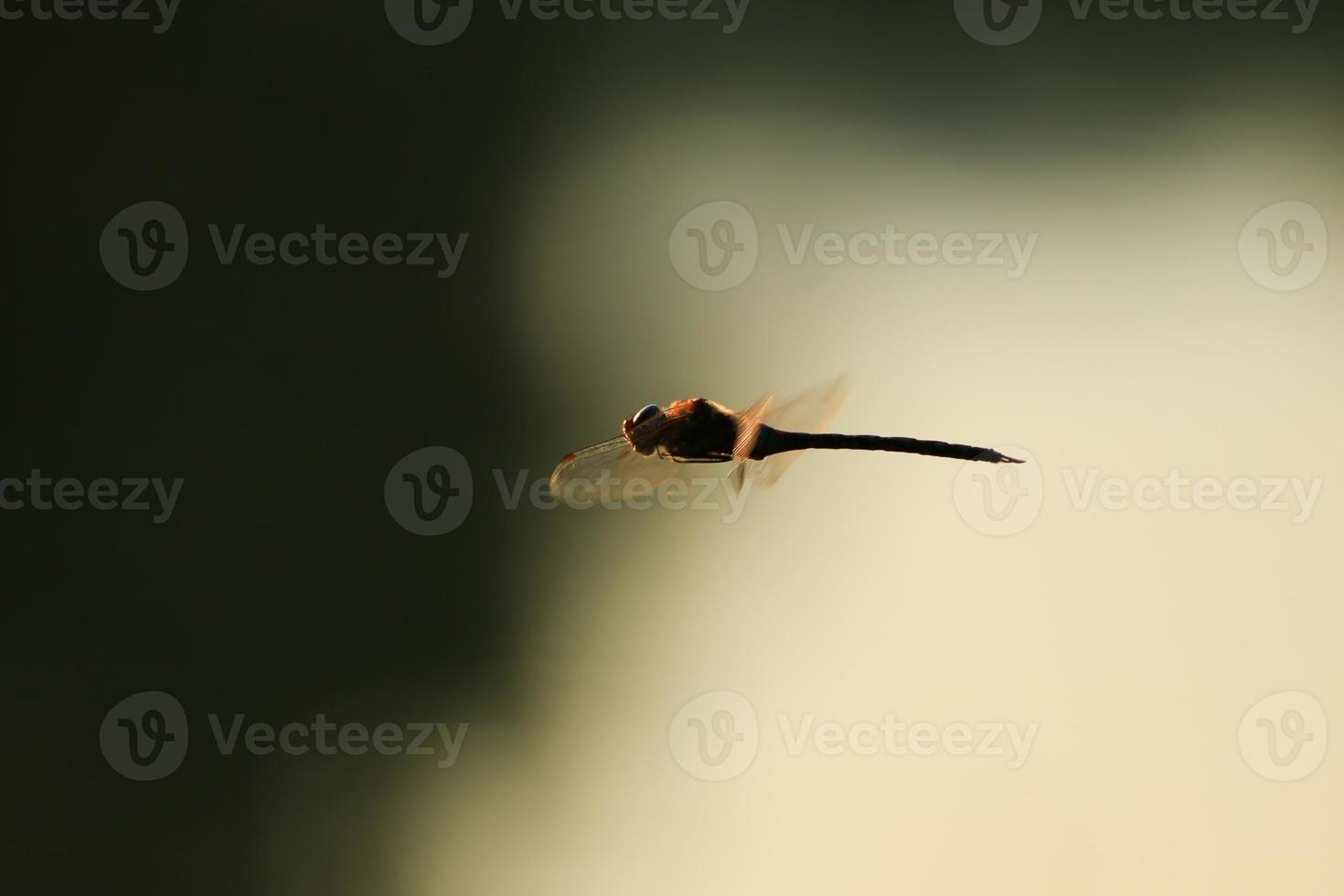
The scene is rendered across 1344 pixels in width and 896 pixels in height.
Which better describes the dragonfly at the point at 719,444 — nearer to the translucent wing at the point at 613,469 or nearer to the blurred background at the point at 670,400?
the translucent wing at the point at 613,469

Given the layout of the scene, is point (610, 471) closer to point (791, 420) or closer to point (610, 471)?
point (610, 471)

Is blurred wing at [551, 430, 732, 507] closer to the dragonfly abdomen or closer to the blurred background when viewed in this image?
the dragonfly abdomen

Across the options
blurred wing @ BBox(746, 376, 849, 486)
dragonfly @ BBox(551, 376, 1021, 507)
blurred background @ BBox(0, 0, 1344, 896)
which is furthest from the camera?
blurred background @ BBox(0, 0, 1344, 896)

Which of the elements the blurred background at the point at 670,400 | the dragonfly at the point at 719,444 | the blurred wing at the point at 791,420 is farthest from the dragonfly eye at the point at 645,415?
the blurred background at the point at 670,400

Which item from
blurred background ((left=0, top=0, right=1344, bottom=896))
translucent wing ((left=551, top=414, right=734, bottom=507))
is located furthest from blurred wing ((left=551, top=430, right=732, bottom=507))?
blurred background ((left=0, top=0, right=1344, bottom=896))

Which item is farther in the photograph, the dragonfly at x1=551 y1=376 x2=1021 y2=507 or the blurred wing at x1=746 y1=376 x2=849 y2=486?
Result: the blurred wing at x1=746 y1=376 x2=849 y2=486

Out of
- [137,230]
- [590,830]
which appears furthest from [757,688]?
[137,230]

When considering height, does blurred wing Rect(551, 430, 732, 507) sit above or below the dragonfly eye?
below

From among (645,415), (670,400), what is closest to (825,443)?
(645,415)
